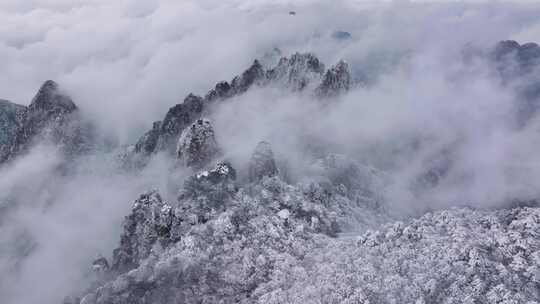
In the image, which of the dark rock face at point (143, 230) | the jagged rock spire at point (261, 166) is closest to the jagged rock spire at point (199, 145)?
the jagged rock spire at point (261, 166)

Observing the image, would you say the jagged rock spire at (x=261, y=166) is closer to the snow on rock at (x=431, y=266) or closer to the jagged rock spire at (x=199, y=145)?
the jagged rock spire at (x=199, y=145)

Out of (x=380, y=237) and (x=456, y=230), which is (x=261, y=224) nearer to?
(x=380, y=237)

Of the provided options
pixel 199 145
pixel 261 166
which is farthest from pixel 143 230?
pixel 199 145

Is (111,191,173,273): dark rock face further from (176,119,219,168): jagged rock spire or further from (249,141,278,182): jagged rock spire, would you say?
(176,119,219,168): jagged rock spire

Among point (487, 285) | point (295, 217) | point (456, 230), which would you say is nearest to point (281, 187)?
point (295, 217)

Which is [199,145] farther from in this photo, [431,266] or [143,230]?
[431,266]
